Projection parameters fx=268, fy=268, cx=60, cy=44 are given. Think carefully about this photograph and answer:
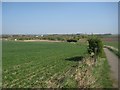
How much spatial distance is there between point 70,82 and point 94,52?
60.2 feet

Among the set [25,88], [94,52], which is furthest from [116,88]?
[94,52]

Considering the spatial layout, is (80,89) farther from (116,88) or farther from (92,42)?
(92,42)

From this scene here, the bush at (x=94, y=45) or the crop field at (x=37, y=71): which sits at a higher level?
the bush at (x=94, y=45)

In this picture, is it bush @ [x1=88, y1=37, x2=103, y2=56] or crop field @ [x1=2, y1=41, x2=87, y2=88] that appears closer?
crop field @ [x1=2, y1=41, x2=87, y2=88]

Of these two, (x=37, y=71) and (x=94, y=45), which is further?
(x=94, y=45)

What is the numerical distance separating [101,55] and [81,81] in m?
20.3

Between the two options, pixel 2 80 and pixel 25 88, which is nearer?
pixel 25 88

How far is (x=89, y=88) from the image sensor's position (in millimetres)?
12273

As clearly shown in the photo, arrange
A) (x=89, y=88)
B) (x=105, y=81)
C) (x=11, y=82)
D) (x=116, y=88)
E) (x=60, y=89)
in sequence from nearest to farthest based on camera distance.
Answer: (x=60, y=89)
(x=89, y=88)
(x=116, y=88)
(x=11, y=82)
(x=105, y=81)

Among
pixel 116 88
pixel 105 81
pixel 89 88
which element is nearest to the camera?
pixel 89 88

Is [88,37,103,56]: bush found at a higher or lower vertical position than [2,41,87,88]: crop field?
higher

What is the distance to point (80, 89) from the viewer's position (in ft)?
38.4

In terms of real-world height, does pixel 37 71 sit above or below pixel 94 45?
below

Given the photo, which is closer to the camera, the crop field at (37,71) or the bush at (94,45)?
the crop field at (37,71)
